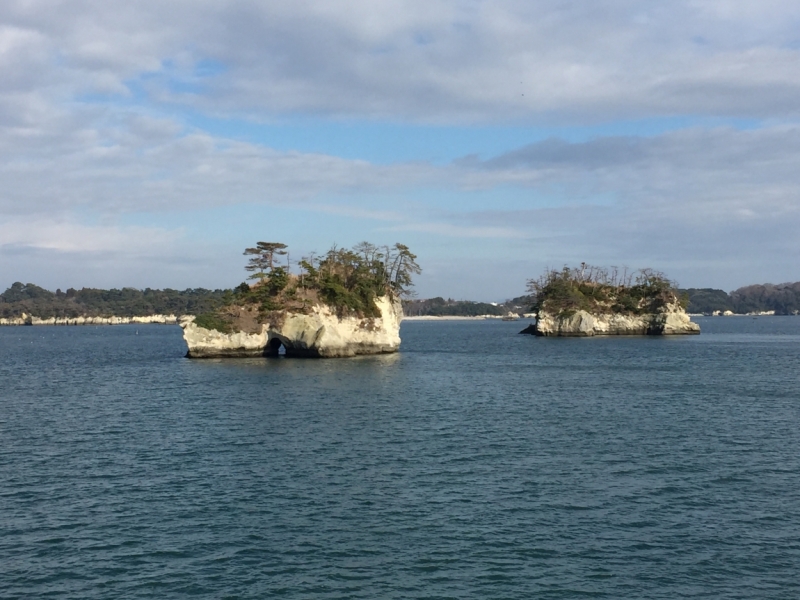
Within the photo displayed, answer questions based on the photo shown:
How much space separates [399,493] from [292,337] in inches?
2112

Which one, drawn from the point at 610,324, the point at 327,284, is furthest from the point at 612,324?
the point at 327,284

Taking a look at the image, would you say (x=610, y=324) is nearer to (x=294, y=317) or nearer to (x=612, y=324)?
(x=612, y=324)

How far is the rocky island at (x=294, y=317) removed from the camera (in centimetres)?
7944

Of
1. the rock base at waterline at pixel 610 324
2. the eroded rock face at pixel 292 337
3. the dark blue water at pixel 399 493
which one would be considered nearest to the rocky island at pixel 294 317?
the eroded rock face at pixel 292 337

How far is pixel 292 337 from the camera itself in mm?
79938

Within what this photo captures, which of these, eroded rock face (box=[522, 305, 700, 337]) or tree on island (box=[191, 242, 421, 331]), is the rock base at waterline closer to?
eroded rock face (box=[522, 305, 700, 337])

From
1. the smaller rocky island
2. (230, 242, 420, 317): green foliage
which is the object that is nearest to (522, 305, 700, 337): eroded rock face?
the smaller rocky island

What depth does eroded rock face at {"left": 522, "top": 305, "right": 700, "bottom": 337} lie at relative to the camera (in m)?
135

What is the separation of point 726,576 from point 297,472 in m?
16.7

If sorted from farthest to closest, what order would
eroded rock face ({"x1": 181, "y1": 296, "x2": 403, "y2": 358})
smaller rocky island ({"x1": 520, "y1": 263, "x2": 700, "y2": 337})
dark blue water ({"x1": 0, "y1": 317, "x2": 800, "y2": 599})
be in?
smaller rocky island ({"x1": 520, "y1": 263, "x2": 700, "y2": 337}), eroded rock face ({"x1": 181, "y1": 296, "x2": 403, "y2": 358}), dark blue water ({"x1": 0, "y1": 317, "x2": 800, "y2": 599})

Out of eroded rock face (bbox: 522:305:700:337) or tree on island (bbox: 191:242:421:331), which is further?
eroded rock face (bbox: 522:305:700:337)

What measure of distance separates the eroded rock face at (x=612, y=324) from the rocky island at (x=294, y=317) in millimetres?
57710

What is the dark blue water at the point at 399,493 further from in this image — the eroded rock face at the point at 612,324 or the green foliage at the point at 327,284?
the eroded rock face at the point at 612,324

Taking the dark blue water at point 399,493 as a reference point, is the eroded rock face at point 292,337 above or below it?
above
